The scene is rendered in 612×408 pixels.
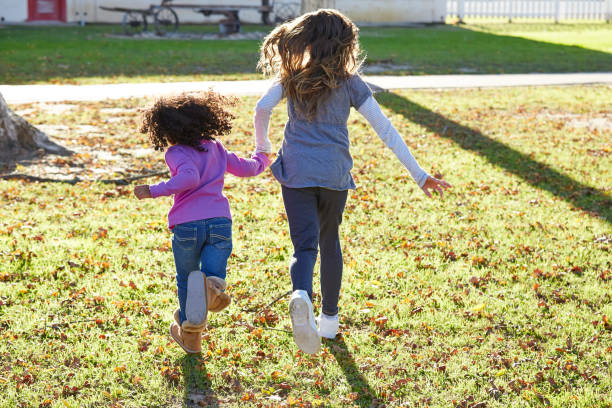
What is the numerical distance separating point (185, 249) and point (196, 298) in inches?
11.2

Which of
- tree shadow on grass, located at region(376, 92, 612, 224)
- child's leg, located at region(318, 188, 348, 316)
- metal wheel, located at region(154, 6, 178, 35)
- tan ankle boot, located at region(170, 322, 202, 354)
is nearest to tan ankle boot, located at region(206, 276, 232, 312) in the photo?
tan ankle boot, located at region(170, 322, 202, 354)

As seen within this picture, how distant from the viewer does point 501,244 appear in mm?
5688

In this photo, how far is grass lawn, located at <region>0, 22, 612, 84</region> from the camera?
14391mm

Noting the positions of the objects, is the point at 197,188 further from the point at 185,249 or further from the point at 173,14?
the point at 173,14

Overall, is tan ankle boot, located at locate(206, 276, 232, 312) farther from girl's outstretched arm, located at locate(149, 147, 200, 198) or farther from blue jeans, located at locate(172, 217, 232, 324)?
girl's outstretched arm, located at locate(149, 147, 200, 198)

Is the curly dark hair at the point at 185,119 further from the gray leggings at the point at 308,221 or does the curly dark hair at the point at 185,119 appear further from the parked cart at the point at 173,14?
the parked cart at the point at 173,14

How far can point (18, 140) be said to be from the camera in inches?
315

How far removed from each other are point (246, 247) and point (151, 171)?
8.49 ft

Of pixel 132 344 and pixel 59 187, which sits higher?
pixel 59 187

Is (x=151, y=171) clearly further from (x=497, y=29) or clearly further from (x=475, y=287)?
(x=497, y=29)

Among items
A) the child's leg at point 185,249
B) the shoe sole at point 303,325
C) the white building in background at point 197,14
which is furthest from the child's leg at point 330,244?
the white building in background at point 197,14

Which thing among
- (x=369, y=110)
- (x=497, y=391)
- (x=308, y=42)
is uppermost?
(x=308, y=42)

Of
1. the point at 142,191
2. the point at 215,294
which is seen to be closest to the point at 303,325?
the point at 215,294

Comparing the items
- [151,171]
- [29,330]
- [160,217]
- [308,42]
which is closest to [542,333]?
[308,42]
